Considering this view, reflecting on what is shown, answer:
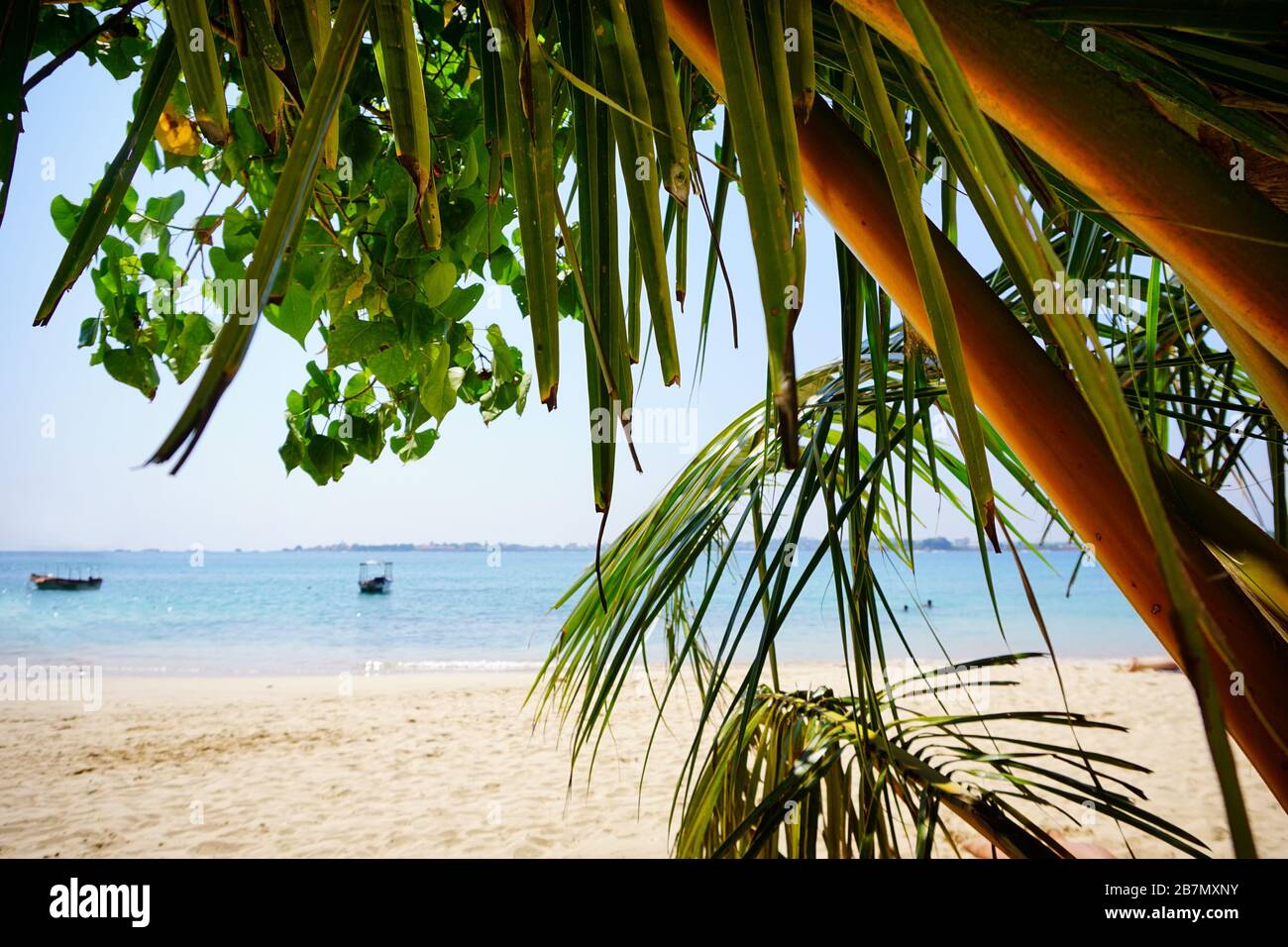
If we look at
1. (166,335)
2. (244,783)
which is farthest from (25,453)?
(166,335)

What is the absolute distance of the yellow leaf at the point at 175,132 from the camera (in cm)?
103

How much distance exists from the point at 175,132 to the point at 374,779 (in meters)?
5.41

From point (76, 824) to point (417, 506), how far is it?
3746 centimetres

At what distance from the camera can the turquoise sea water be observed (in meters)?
14.0

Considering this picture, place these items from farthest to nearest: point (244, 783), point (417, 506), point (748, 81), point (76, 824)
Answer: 1. point (417, 506)
2. point (244, 783)
3. point (76, 824)
4. point (748, 81)

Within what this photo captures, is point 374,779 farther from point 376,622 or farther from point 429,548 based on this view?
point 429,548

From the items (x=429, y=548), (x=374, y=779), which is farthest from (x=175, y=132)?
(x=429, y=548)

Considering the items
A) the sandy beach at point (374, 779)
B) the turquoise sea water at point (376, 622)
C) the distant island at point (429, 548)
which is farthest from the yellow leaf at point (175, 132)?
the distant island at point (429, 548)

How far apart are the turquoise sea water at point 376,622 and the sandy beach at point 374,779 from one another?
12.2ft

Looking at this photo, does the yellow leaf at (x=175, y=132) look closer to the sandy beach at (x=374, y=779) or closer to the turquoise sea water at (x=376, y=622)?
the sandy beach at (x=374, y=779)

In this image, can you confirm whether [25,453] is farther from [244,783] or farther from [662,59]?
[662,59]

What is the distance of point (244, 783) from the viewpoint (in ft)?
17.3

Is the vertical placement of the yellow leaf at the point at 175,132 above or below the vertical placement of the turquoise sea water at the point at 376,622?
above

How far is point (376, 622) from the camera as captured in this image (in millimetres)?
17578
